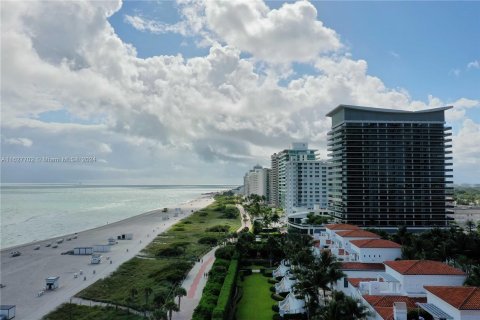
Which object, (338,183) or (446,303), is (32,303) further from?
(338,183)

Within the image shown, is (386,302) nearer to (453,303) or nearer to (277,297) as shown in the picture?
(453,303)

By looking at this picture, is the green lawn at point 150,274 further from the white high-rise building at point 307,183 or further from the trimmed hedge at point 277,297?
the white high-rise building at point 307,183

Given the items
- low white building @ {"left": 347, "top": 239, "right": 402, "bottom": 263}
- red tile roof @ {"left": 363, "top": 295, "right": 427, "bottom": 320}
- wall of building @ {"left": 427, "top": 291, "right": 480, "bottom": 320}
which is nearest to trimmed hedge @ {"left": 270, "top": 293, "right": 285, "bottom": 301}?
low white building @ {"left": 347, "top": 239, "right": 402, "bottom": 263}

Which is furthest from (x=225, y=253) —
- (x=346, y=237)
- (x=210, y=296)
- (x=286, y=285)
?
(x=210, y=296)

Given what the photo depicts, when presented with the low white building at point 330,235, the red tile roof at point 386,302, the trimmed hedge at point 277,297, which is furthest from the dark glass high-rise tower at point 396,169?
the red tile roof at point 386,302

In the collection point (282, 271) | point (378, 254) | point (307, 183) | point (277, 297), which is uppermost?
point (307, 183)

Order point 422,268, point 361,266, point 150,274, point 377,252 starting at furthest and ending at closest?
point 150,274
point 377,252
point 361,266
point 422,268
